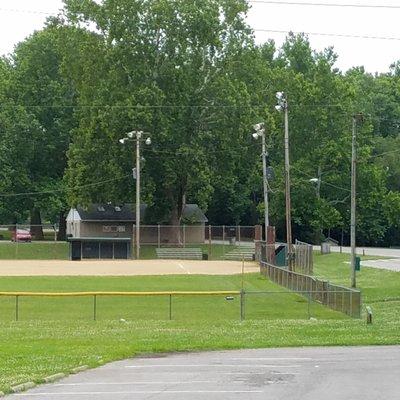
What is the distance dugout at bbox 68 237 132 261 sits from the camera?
7738 centimetres

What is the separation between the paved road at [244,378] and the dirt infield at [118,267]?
124 feet

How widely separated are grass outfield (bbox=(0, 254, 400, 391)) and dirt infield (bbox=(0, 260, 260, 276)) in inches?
479

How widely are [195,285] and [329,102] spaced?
46.7 meters

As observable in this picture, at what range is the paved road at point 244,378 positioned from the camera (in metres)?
14.8

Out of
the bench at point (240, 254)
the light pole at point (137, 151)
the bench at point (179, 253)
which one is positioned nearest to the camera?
the light pole at point (137, 151)

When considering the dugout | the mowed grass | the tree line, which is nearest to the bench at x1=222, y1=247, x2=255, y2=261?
the tree line

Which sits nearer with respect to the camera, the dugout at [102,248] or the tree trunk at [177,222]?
the dugout at [102,248]

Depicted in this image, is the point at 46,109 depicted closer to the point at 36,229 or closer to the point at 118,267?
the point at 36,229

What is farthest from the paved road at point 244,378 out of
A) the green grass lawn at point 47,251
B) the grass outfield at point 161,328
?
the green grass lawn at point 47,251

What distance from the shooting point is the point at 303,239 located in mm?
100875

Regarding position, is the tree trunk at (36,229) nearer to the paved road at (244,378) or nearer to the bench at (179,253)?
the bench at (179,253)

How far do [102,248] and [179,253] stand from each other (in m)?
7.23

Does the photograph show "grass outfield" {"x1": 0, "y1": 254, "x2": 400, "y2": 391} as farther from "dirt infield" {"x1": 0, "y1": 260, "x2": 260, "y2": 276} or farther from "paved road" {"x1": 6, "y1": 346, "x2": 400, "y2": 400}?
"dirt infield" {"x1": 0, "y1": 260, "x2": 260, "y2": 276}

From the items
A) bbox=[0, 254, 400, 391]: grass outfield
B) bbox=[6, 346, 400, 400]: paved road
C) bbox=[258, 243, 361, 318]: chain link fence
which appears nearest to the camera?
bbox=[6, 346, 400, 400]: paved road
